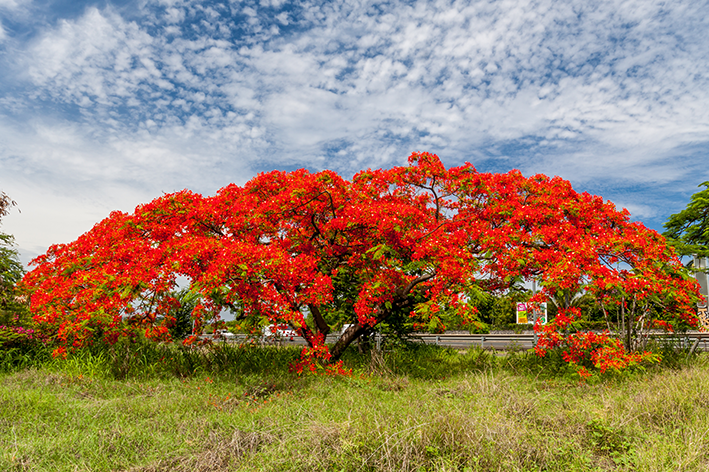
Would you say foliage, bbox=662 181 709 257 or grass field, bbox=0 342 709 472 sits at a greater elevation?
foliage, bbox=662 181 709 257

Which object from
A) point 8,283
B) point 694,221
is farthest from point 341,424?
point 694,221

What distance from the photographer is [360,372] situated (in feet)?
32.3

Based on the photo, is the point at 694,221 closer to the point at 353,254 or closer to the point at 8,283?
the point at 353,254

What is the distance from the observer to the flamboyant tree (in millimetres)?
8648

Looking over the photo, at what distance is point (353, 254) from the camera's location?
A: 10180mm

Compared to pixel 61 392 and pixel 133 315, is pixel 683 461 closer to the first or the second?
pixel 61 392

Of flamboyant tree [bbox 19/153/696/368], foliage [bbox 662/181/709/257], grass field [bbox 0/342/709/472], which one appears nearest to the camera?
grass field [bbox 0/342/709/472]

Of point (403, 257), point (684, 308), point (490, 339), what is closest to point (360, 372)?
point (403, 257)

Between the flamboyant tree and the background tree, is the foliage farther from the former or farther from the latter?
the background tree

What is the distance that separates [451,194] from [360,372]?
4.86 metres

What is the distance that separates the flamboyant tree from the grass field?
4.27 ft

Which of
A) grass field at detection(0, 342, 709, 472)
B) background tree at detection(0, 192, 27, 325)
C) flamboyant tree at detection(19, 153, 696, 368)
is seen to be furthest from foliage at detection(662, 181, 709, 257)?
background tree at detection(0, 192, 27, 325)

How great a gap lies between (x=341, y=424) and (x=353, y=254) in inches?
209

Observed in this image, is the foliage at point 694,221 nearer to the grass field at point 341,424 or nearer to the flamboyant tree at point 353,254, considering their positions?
the flamboyant tree at point 353,254
